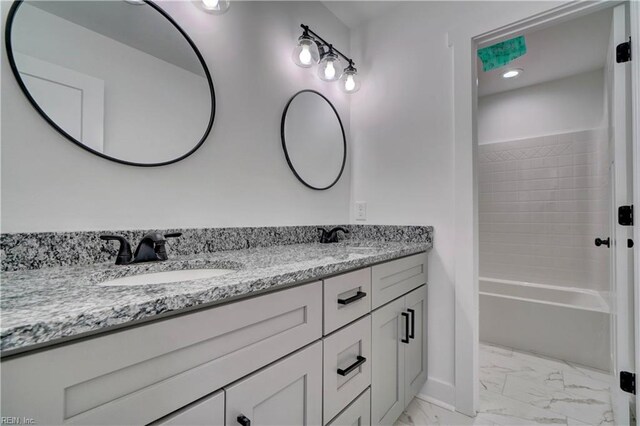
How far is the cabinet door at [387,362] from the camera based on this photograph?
1.16 m

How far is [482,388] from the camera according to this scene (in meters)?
1.74

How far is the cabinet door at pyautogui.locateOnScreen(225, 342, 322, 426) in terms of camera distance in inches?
26.1

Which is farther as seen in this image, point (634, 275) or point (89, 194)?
point (634, 275)

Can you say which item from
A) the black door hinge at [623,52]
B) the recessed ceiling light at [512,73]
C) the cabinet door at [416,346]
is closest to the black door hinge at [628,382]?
the cabinet door at [416,346]

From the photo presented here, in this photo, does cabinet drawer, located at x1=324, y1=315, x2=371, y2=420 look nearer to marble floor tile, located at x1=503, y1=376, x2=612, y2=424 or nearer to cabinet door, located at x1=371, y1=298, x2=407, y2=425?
cabinet door, located at x1=371, y1=298, x2=407, y2=425

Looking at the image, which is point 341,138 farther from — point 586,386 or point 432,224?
point 586,386

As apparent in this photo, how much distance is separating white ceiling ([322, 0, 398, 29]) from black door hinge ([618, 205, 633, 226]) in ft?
5.49

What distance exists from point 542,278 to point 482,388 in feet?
5.25

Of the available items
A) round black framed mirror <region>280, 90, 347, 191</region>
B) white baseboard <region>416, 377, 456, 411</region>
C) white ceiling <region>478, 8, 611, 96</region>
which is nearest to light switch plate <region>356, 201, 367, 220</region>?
round black framed mirror <region>280, 90, 347, 191</region>

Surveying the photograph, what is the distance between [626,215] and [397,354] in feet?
3.77

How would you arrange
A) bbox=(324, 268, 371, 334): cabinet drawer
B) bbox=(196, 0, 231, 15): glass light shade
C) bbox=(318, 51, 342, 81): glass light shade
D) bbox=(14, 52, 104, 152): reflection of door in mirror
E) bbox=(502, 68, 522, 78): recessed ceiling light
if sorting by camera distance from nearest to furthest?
bbox=(14, 52, 104, 152): reflection of door in mirror, bbox=(324, 268, 371, 334): cabinet drawer, bbox=(196, 0, 231, 15): glass light shade, bbox=(318, 51, 342, 81): glass light shade, bbox=(502, 68, 522, 78): recessed ceiling light

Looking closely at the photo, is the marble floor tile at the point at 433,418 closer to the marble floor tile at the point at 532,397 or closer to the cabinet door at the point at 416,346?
the marble floor tile at the point at 532,397

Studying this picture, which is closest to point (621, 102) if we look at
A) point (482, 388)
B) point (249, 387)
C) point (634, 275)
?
point (634, 275)

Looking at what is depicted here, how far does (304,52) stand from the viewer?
157 cm
